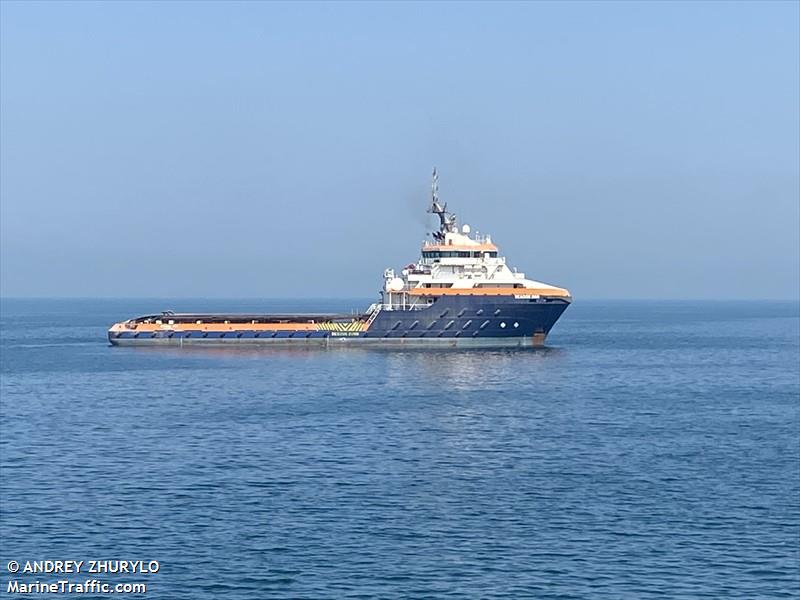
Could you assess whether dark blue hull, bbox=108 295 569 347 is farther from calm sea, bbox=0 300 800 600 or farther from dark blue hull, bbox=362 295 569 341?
calm sea, bbox=0 300 800 600

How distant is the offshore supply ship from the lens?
104 metres

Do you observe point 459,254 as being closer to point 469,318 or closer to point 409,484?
point 469,318

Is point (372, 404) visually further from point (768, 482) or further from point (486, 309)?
point (486, 309)

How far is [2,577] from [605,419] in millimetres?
38317

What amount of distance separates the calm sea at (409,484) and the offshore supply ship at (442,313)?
2005cm

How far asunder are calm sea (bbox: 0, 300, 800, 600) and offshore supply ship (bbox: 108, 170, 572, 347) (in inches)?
789

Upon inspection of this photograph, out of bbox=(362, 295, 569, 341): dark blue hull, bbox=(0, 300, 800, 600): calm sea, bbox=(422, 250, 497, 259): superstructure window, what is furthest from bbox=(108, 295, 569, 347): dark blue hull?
bbox=(0, 300, 800, 600): calm sea

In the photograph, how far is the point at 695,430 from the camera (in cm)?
5859

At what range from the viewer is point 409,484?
145 ft

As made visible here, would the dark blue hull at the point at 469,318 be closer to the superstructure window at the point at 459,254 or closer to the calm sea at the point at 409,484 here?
the superstructure window at the point at 459,254

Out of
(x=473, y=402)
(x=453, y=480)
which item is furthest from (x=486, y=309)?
(x=453, y=480)

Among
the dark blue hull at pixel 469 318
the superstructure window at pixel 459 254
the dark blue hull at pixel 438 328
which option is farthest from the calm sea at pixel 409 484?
the superstructure window at pixel 459 254

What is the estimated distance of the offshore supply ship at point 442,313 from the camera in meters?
104

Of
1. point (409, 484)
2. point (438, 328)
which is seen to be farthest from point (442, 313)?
point (409, 484)
